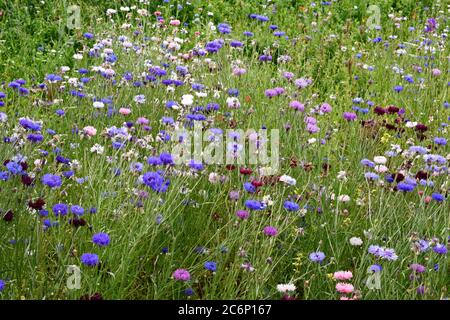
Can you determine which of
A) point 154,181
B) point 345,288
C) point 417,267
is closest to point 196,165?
point 154,181

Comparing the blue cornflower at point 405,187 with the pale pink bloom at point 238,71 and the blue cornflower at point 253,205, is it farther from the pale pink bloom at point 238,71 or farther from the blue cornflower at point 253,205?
the pale pink bloom at point 238,71

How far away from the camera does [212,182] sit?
3002 mm

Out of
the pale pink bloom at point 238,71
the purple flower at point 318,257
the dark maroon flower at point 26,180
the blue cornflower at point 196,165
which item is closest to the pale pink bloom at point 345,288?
the purple flower at point 318,257

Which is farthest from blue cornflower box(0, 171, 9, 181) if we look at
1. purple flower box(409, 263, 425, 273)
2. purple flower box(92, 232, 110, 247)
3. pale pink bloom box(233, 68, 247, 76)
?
pale pink bloom box(233, 68, 247, 76)

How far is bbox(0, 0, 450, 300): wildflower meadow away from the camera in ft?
8.23

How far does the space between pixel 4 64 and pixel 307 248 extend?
2.85 metres

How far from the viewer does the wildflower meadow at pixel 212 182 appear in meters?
2.51

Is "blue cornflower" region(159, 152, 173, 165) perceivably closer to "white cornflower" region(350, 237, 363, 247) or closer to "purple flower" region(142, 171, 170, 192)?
"purple flower" region(142, 171, 170, 192)

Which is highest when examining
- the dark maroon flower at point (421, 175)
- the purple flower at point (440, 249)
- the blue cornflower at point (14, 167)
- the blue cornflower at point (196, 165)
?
the blue cornflower at point (14, 167)

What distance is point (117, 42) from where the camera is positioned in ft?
16.5

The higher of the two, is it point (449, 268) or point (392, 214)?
point (392, 214)

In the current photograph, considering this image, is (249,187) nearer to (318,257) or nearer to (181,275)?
(318,257)

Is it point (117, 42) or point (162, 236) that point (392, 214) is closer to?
point (162, 236)
